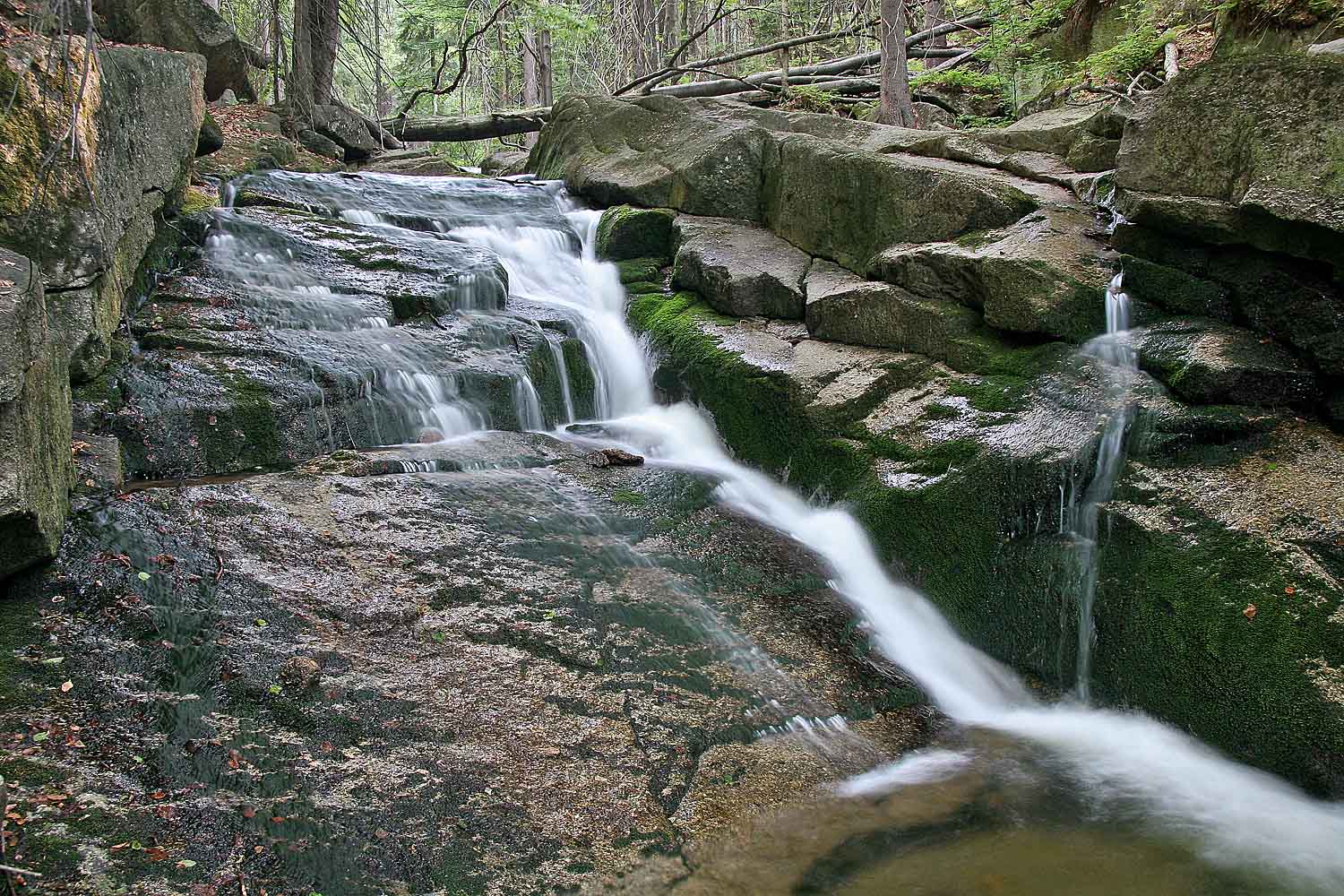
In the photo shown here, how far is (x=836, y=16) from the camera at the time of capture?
60.8 ft

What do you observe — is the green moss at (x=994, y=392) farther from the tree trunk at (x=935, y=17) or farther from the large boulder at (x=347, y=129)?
the large boulder at (x=347, y=129)

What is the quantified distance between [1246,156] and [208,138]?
10545 millimetres

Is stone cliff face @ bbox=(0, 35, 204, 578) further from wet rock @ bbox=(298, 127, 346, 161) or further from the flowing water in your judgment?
wet rock @ bbox=(298, 127, 346, 161)

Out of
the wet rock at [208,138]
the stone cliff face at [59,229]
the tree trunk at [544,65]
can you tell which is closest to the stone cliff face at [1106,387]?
the stone cliff face at [59,229]

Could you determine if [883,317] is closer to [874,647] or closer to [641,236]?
[874,647]

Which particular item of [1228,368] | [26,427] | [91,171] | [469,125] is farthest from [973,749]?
[469,125]

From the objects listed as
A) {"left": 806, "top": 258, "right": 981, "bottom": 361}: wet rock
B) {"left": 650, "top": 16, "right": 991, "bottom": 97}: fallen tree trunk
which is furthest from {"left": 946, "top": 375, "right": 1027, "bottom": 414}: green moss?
{"left": 650, "top": 16, "right": 991, "bottom": 97}: fallen tree trunk

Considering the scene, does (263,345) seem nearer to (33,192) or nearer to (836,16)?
(33,192)

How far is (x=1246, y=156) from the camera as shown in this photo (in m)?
5.25

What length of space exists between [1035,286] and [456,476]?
4317mm

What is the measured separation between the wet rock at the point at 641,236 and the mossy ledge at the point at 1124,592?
12.2 feet

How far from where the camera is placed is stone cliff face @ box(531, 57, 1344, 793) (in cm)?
446

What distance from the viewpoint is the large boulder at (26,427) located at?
368 cm

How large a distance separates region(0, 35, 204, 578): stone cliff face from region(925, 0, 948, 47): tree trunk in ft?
42.2
